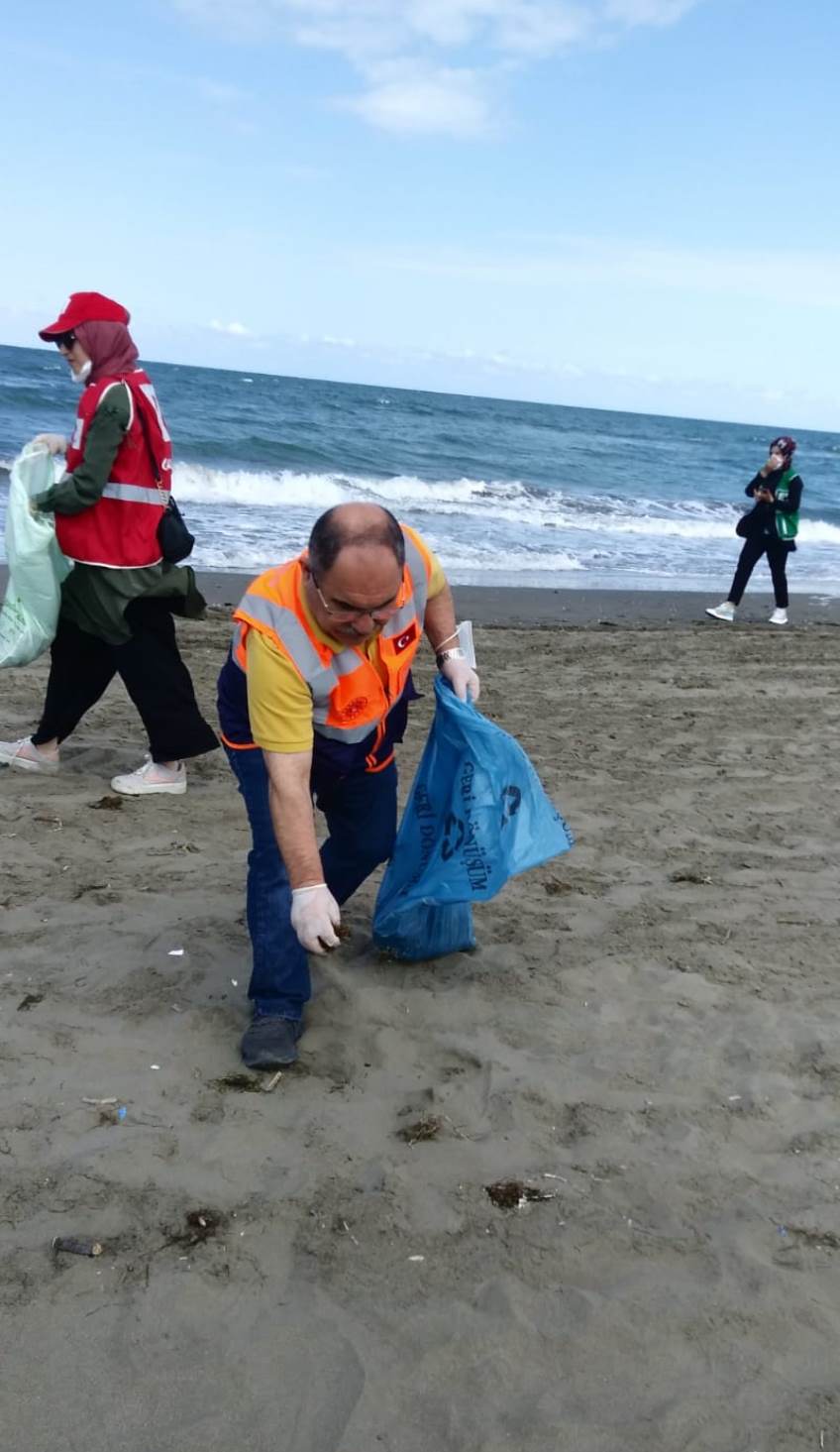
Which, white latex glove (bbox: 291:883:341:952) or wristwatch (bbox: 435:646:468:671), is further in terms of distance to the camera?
wristwatch (bbox: 435:646:468:671)

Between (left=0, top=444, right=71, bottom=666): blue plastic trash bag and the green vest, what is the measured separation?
668cm

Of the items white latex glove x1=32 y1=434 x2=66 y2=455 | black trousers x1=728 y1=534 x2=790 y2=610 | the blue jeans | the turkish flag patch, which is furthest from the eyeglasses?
black trousers x1=728 y1=534 x2=790 y2=610

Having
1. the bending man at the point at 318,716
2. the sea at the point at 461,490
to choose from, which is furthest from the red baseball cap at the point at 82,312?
the sea at the point at 461,490

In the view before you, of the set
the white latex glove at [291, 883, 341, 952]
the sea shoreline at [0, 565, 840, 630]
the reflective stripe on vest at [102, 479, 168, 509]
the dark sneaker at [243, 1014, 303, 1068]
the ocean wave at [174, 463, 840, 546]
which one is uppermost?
the reflective stripe on vest at [102, 479, 168, 509]

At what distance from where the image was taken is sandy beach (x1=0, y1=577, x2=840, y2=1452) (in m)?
1.92

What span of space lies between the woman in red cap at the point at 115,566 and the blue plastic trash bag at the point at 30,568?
6 cm

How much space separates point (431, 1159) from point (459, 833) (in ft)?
2.78

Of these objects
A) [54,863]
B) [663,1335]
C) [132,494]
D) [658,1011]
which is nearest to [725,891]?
[658,1011]

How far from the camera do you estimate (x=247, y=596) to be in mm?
2537

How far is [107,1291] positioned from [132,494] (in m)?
2.92

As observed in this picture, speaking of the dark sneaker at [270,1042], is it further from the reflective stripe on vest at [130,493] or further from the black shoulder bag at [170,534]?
the reflective stripe on vest at [130,493]

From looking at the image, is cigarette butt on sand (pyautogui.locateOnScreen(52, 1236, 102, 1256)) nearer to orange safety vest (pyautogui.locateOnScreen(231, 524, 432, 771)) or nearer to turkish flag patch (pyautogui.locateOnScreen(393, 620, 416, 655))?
orange safety vest (pyautogui.locateOnScreen(231, 524, 432, 771))

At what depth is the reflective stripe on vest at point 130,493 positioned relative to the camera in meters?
4.26

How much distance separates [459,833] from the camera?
3.04 m
